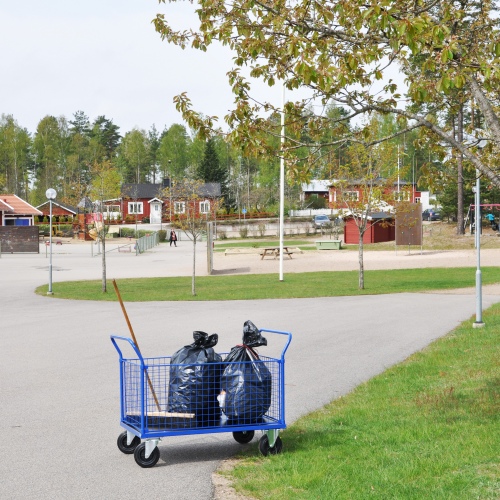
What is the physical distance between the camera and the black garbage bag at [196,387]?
7270 millimetres

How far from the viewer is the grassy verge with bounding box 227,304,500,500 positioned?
619 centimetres

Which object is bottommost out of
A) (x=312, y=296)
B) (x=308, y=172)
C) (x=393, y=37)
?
(x=312, y=296)

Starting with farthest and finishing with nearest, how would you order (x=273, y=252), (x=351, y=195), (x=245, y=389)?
1. (x=273, y=252)
2. (x=351, y=195)
3. (x=245, y=389)

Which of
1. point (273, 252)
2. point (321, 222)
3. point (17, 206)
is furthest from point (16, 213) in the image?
point (273, 252)

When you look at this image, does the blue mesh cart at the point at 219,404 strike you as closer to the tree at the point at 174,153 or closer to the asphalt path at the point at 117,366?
the asphalt path at the point at 117,366

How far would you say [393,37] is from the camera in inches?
305

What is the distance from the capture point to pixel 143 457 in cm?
705

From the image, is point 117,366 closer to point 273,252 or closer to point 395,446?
point 395,446

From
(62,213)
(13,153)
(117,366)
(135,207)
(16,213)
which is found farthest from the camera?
(13,153)

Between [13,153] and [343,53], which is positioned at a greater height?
[13,153]

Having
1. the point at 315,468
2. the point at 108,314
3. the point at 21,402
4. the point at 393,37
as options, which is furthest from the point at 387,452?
the point at 108,314

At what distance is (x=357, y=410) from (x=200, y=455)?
221 cm

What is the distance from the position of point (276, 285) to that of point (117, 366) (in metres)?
17.4

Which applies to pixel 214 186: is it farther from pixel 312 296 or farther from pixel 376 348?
pixel 376 348
